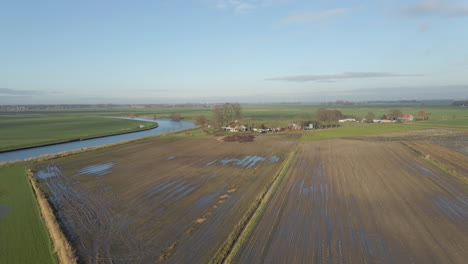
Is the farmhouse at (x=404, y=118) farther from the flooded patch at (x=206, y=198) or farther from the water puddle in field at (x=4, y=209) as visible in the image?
the water puddle in field at (x=4, y=209)

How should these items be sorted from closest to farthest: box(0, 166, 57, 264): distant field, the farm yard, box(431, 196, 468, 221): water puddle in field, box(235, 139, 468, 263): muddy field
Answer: box(235, 139, 468, 263): muddy field → the farm yard → box(0, 166, 57, 264): distant field → box(431, 196, 468, 221): water puddle in field

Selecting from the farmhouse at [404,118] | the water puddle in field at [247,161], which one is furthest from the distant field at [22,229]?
the farmhouse at [404,118]

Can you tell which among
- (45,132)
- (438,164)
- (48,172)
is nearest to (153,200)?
(48,172)

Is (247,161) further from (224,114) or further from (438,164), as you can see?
(224,114)

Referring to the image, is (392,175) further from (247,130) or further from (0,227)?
(247,130)

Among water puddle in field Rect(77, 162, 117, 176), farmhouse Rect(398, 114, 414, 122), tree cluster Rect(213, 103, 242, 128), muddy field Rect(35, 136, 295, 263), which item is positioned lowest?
water puddle in field Rect(77, 162, 117, 176)

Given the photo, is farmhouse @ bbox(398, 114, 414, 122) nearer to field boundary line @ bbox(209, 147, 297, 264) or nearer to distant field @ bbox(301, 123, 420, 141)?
distant field @ bbox(301, 123, 420, 141)

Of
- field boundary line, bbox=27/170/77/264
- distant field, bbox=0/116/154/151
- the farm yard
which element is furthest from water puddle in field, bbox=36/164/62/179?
distant field, bbox=0/116/154/151
